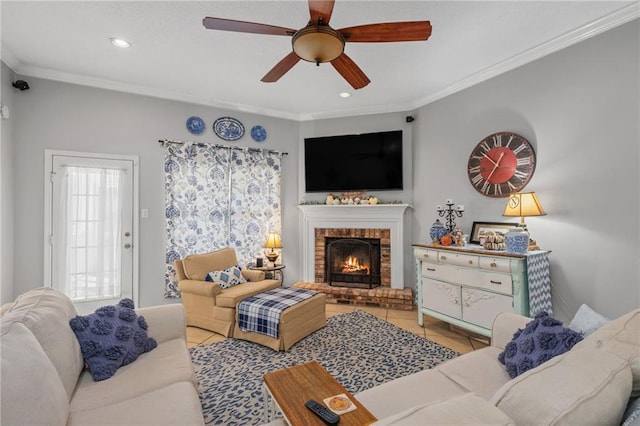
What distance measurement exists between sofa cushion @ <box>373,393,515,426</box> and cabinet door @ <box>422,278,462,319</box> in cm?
259

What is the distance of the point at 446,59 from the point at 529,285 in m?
2.35

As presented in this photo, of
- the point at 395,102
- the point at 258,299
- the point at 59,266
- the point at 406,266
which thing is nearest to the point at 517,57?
the point at 395,102

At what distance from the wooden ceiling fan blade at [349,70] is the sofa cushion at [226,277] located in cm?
248

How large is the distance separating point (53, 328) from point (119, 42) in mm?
2571

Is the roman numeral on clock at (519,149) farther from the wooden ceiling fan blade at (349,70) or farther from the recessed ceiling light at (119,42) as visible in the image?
the recessed ceiling light at (119,42)

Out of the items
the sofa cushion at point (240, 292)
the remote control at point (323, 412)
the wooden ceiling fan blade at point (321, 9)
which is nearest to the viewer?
the remote control at point (323, 412)

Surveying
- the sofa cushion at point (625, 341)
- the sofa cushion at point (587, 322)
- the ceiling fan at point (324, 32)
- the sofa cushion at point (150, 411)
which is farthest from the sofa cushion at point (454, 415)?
the ceiling fan at point (324, 32)

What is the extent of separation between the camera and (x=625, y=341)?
1.07 metres

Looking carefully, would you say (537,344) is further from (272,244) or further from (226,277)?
(272,244)

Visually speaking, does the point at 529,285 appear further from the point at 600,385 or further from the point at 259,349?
the point at 259,349

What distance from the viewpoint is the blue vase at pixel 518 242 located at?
2.69 meters

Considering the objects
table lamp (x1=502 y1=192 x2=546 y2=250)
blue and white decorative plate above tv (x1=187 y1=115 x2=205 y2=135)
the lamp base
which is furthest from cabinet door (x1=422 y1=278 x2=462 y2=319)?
blue and white decorative plate above tv (x1=187 y1=115 x2=205 y2=135)

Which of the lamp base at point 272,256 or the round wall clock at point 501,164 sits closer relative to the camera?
the round wall clock at point 501,164

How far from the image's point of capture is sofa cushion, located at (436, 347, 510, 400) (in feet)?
4.89
